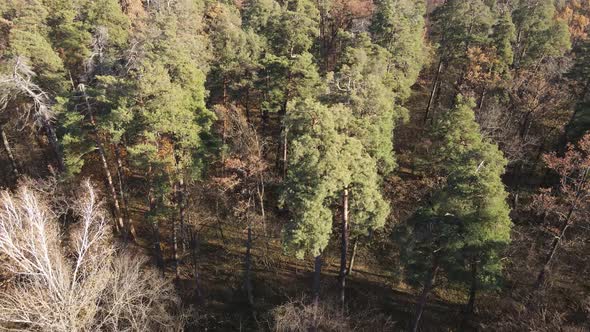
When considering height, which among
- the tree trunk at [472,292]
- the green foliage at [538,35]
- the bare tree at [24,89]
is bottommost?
the tree trunk at [472,292]

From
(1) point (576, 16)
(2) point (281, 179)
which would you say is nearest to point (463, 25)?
(2) point (281, 179)

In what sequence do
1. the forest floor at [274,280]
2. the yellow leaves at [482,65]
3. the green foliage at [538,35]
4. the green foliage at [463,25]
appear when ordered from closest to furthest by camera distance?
the forest floor at [274,280] → the yellow leaves at [482,65] → the green foliage at [538,35] → the green foliage at [463,25]

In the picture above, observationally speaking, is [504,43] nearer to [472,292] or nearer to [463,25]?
[463,25]

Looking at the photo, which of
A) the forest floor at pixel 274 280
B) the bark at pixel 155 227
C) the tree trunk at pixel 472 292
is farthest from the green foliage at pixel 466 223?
the bark at pixel 155 227

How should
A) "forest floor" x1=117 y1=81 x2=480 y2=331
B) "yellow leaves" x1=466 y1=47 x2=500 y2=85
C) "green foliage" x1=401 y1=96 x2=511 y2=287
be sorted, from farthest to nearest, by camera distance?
"yellow leaves" x1=466 y1=47 x2=500 y2=85, "forest floor" x1=117 y1=81 x2=480 y2=331, "green foliage" x1=401 y1=96 x2=511 y2=287

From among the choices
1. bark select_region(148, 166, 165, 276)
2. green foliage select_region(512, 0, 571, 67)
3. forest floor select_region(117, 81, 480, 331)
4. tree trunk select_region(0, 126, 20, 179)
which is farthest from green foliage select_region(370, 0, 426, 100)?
tree trunk select_region(0, 126, 20, 179)

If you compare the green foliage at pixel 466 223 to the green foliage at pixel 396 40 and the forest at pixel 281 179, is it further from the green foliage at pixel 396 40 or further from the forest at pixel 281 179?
the green foliage at pixel 396 40

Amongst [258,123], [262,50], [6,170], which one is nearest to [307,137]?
[262,50]

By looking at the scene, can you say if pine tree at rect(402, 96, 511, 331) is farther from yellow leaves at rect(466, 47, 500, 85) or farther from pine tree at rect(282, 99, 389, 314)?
yellow leaves at rect(466, 47, 500, 85)
